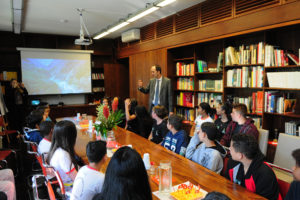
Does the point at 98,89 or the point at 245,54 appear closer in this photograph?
the point at 245,54

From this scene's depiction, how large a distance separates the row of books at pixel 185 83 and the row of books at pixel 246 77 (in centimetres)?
97

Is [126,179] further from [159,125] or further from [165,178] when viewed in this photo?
[159,125]

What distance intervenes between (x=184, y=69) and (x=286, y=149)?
9.20ft

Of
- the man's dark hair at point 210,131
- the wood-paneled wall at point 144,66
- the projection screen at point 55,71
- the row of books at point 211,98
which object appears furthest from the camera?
the projection screen at point 55,71

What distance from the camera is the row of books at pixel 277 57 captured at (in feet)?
10.3

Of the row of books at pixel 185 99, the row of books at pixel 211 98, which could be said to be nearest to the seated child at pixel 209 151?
the row of books at pixel 211 98

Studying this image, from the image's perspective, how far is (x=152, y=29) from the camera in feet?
18.4

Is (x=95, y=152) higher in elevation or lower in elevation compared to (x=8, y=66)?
lower

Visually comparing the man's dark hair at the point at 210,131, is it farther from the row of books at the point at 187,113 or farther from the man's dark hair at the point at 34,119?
the row of books at the point at 187,113

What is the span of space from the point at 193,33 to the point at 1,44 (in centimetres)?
560

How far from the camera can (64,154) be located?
2041 mm

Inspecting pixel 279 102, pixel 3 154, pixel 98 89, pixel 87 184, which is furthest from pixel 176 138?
pixel 98 89

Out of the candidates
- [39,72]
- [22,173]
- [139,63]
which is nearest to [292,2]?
[139,63]

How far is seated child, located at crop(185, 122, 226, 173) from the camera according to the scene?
6.37 feet
